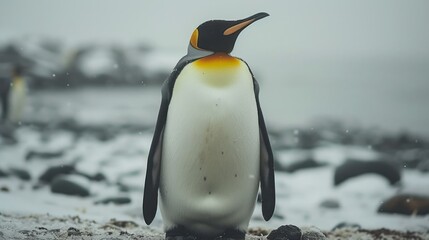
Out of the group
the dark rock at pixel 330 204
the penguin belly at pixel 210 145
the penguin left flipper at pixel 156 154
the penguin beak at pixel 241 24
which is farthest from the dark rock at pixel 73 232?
the dark rock at pixel 330 204

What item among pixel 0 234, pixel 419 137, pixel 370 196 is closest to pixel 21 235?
pixel 0 234

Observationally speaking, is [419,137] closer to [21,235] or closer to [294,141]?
[294,141]

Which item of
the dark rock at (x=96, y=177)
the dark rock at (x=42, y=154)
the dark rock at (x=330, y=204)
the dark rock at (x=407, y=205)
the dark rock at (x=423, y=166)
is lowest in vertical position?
the dark rock at (x=423, y=166)

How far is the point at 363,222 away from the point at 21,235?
280 cm

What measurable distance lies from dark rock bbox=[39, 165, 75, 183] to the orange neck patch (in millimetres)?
3831

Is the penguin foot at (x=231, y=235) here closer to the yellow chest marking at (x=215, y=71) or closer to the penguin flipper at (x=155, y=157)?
the penguin flipper at (x=155, y=157)

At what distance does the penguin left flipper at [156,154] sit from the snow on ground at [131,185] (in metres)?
1.20

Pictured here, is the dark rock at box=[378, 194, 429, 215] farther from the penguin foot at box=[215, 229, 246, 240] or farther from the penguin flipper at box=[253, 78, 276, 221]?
the penguin foot at box=[215, 229, 246, 240]

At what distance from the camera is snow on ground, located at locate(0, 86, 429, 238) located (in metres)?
4.48

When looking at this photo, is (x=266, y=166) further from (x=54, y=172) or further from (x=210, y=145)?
(x=54, y=172)

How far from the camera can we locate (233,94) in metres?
2.66

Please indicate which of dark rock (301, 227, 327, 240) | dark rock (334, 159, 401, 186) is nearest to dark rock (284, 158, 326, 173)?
dark rock (334, 159, 401, 186)

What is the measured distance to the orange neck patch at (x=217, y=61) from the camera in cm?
266

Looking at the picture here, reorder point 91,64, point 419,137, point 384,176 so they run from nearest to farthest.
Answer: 1. point 384,176
2. point 419,137
3. point 91,64
